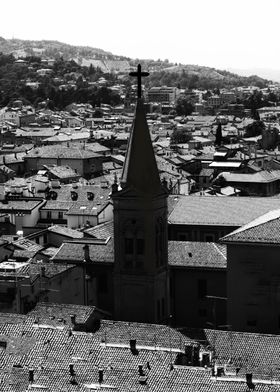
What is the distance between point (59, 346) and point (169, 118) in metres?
168

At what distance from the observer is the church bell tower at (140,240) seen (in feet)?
129

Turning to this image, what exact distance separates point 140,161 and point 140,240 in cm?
332

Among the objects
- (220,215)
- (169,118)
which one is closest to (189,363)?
(220,215)

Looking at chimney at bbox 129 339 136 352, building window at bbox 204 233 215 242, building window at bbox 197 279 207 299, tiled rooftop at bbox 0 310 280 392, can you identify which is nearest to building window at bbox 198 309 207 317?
building window at bbox 197 279 207 299

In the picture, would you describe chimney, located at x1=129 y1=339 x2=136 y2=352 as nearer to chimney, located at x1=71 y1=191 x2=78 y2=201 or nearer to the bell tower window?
the bell tower window

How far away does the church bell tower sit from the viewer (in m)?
39.4

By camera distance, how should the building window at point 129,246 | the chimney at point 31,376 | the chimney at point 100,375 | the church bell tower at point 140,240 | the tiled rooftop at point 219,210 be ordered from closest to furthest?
the chimney at point 100,375
the chimney at point 31,376
the church bell tower at point 140,240
the building window at point 129,246
the tiled rooftop at point 219,210

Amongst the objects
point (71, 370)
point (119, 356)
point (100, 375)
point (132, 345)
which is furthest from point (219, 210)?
point (100, 375)

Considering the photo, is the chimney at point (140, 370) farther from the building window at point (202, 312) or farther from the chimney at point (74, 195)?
the chimney at point (74, 195)

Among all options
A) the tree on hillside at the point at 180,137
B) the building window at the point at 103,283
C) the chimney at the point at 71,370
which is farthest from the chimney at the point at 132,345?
the tree on hillside at the point at 180,137

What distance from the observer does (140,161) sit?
39062 mm

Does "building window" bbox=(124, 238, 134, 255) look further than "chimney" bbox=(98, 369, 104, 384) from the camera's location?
Yes

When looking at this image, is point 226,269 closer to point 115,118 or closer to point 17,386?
point 17,386

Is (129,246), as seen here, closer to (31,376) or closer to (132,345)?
(132,345)
